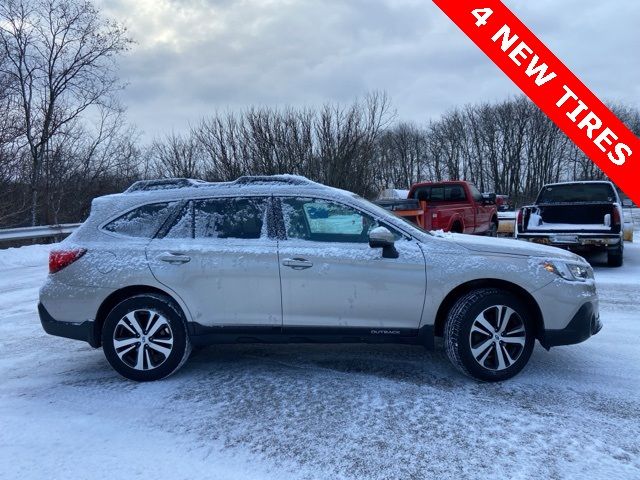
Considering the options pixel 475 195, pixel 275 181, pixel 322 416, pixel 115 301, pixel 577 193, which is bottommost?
pixel 322 416

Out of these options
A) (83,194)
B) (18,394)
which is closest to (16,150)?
(83,194)

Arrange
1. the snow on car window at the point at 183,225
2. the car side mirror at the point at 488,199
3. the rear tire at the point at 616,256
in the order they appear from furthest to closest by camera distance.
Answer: the car side mirror at the point at 488,199, the rear tire at the point at 616,256, the snow on car window at the point at 183,225

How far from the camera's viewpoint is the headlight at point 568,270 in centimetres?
380

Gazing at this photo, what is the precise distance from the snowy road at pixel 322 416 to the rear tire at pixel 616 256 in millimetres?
5835

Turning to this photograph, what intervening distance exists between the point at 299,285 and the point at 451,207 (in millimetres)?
9165

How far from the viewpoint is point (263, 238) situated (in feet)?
13.1

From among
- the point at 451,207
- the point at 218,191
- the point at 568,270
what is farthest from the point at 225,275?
the point at 451,207

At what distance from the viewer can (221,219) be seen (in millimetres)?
4109

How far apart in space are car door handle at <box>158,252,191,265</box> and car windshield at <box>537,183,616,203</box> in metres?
10.3

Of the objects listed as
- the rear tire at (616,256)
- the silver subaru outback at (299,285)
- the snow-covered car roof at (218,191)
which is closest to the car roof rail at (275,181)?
the snow-covered car roof at (218,191)

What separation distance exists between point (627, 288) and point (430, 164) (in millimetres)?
67010

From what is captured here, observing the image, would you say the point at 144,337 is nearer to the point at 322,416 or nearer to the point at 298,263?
the point at 298,263

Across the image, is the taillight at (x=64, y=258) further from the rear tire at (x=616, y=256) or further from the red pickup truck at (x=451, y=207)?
the rear tire at (x=616, y=256)

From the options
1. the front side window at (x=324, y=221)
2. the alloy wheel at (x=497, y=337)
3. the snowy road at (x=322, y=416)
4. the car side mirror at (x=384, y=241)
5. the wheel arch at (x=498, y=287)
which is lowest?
the snowy road at (x=322, y=416)
